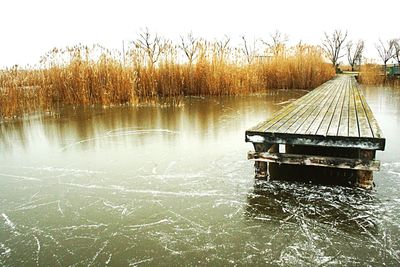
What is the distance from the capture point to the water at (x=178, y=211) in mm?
1828

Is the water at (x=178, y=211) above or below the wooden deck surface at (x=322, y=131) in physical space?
below

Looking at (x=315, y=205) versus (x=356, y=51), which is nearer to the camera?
(x=315, y=205)

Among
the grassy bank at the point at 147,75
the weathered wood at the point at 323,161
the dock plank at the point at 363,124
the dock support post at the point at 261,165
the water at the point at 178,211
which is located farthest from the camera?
the grassy bank at the point at 147,75

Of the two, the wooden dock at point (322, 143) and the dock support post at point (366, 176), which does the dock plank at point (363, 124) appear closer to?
A: the wooden dock at point (322, 143)

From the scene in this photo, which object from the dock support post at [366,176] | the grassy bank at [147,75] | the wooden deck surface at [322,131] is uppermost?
the grassy bank at [147,75]

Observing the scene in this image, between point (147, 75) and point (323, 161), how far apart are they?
785 centimetres

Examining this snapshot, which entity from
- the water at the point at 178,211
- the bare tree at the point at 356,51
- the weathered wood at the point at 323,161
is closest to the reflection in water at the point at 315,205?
the water at the point at 178,211

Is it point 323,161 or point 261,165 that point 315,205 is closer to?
point 323,161

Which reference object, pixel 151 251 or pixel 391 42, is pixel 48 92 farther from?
pixel 391 42

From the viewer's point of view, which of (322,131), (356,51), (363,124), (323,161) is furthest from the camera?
(356,51)

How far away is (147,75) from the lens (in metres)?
9.77

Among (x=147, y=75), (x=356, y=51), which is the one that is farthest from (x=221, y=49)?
(x=356, y=51)

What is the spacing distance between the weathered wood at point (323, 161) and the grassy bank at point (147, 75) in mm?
6090

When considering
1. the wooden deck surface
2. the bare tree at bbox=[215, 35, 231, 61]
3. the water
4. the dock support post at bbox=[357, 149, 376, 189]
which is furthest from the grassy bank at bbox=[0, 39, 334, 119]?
the dock support post at bbox=[357, 149, 376, 189]
